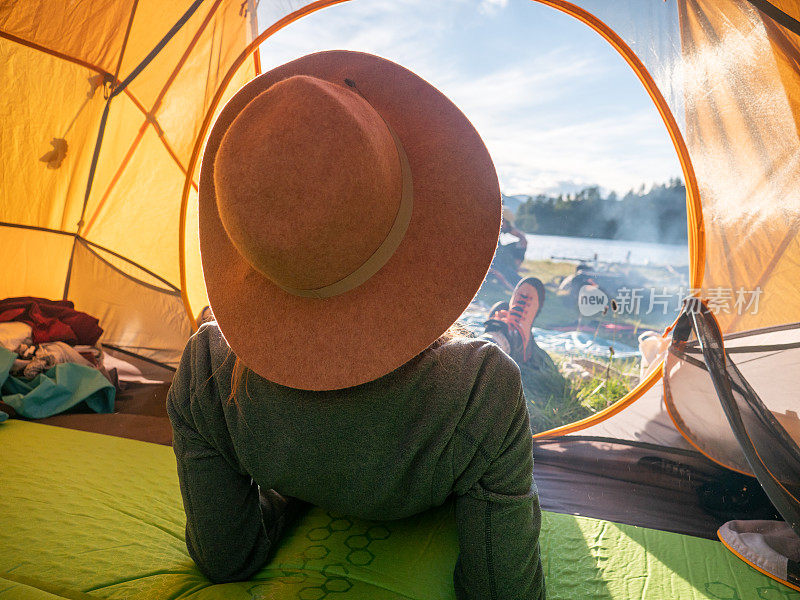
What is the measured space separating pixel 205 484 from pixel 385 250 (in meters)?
0.46

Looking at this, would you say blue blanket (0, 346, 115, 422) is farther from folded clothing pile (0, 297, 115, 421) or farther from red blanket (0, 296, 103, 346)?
red blanket (0, 296, 103, 346)

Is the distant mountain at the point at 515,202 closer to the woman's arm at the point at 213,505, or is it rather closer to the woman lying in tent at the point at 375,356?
the woman lying in tent at the point at 375,356

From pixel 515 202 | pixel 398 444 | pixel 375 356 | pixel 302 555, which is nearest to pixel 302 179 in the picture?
pixel 375 356

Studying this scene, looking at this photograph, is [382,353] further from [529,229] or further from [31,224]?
[31,224]

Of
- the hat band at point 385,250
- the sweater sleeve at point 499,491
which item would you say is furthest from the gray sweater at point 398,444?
the hat band at point 385,250

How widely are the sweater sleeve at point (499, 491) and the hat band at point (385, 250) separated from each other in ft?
0.72

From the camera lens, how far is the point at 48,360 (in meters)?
1.75

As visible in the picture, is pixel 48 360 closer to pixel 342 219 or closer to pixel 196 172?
pixel 196 172

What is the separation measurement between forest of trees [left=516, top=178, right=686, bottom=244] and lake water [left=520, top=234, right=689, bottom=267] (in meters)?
0.02

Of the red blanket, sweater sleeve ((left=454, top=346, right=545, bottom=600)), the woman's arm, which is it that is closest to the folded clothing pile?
the red blanket

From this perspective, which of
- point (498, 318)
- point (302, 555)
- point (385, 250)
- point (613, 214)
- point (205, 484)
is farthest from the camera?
point (498, 318)

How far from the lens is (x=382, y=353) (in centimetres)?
72

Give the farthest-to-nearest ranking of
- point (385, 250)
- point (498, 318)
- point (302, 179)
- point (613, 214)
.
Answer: point (498, 318) → point (613, 214) → point (385, 250) → point (302, 179)

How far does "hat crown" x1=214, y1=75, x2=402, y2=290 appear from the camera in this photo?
0.61 m
